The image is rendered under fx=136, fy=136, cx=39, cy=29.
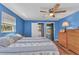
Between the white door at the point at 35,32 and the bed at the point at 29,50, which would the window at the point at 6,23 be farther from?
the white door at the point at 35,32

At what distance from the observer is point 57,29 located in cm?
438

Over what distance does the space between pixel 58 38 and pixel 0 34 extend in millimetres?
2300

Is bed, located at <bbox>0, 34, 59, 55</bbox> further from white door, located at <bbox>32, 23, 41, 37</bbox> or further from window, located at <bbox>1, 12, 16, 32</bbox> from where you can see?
white door, located at <bbox>32, 23, 41, 37</bbox>

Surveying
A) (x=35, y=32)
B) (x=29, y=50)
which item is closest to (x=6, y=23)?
(x=29, y=50)

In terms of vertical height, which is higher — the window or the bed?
the window

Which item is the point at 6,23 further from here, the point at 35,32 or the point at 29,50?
the point at 35,32

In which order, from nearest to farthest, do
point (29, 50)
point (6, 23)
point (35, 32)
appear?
point (29, 50) < point (6, 23) < point (35, 32)

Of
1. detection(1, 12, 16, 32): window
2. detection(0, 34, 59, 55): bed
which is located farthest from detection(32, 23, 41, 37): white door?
detection(0, 34, 59, 55): bed

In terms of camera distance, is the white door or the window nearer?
the window

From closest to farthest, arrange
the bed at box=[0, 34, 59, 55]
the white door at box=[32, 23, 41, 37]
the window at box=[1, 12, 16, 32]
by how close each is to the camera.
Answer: the bed at box=[0, 34, 59, 55] → the window at box=[1, 12, 16, 32] → the white door at box=[32, 23, 41, 37]

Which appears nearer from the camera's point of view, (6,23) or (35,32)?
(6,23)

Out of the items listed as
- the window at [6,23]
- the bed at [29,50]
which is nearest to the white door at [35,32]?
the window at [6,23]
